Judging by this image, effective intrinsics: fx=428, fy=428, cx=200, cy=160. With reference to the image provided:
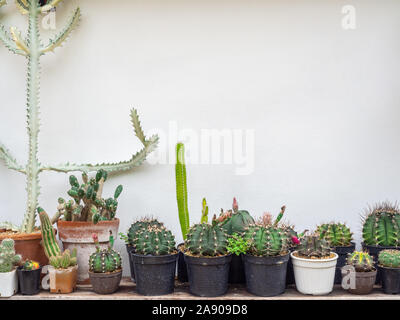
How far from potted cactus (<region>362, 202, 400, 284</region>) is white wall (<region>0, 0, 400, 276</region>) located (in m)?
0.28

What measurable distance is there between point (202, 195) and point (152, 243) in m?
0.57

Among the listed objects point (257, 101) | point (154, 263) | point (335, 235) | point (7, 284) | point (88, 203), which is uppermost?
point (257, 101)

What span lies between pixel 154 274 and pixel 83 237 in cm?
45

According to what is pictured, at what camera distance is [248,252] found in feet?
6.91

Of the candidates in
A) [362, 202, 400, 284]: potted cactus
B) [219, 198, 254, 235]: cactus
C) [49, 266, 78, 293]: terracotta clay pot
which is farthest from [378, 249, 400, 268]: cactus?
[49, 266, 78, 293]: terracotta clay pot

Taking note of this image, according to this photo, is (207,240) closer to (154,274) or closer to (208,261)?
(208,261)

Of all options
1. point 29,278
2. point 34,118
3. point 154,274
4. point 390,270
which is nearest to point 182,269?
point 154,274

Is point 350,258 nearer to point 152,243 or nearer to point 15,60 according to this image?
point 152,243

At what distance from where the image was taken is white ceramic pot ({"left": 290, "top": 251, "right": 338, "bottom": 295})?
2049mm

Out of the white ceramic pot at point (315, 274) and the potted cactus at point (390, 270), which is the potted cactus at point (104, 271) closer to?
the white ceramic pot at point (315, 274)

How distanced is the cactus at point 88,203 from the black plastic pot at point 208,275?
0.52 metres

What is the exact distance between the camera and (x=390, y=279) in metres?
2.08

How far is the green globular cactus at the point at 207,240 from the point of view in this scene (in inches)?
80.0
